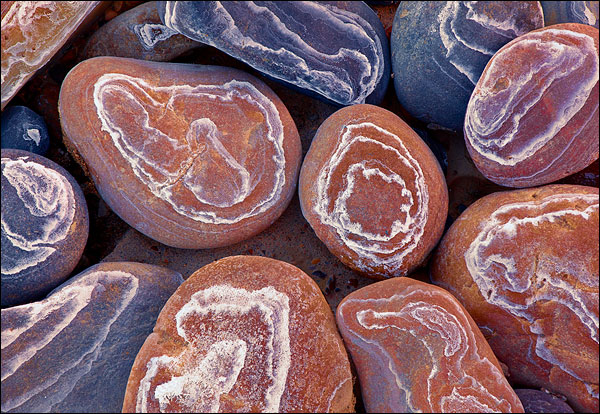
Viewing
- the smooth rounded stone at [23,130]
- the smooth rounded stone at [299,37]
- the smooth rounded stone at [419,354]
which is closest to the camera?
the smooth rounded stone at [419,354]

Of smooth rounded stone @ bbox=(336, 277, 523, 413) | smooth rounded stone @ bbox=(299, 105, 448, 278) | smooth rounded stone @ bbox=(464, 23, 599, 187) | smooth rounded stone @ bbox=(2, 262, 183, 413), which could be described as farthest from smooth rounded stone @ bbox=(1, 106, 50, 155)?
smooth rounded stone @ bbox=(464, 23, 599, 187)

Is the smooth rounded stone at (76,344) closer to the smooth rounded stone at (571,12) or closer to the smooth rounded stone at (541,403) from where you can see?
the smooth rounded stone at (541,403)

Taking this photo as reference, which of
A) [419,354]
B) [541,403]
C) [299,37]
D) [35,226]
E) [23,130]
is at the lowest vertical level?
[541,403]

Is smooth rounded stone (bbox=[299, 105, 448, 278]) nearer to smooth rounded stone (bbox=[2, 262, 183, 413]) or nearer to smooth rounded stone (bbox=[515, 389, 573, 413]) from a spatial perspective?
smooth rounded stone (bbox=[515, 389, 573, 413])

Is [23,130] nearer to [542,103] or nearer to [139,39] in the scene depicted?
[139,39]

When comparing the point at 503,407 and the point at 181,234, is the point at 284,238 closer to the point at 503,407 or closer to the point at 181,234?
the point at 181,234

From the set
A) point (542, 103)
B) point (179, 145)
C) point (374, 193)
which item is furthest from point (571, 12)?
point (179, 145)

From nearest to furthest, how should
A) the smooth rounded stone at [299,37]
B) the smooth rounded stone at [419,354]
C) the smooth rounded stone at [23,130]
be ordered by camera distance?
1. the smooth rounded stone at [419,354]
2. the smooth rounded stone at [299,37]
3. the smooth rounded stone at [23,130]

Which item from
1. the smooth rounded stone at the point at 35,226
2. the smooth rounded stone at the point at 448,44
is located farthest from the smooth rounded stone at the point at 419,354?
the smooth rounded stone at the point at 35,226
